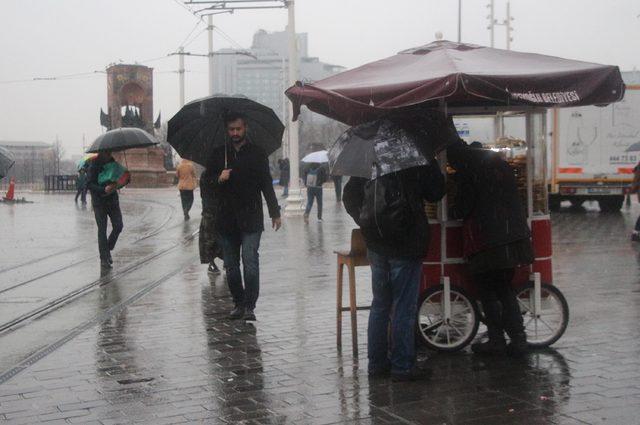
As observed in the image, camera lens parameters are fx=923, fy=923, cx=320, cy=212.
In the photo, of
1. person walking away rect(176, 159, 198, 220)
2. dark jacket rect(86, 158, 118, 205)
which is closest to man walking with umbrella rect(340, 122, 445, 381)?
dark jacket rect(86, 158, 118, 205)

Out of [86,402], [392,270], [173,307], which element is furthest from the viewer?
[173,307]

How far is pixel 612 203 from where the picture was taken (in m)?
26.3

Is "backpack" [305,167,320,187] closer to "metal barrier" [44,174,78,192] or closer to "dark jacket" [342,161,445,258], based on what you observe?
"dark jacket" [342,161,445,258]

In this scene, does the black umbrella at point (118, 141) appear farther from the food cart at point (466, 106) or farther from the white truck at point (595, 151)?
the white truck at point (595, 151)

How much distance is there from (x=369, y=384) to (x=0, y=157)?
15.3 ft

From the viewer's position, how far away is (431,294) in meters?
7.00

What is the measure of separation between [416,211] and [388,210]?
223 mm

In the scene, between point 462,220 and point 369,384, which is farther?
point 462,220

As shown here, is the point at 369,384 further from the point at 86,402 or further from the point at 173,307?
the point at 173,307

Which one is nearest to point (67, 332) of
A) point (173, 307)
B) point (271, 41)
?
point (173, 307)

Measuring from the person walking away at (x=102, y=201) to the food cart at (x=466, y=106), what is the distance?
583 centimetres

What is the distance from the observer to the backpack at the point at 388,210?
20.0 feet

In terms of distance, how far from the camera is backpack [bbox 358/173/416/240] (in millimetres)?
6090

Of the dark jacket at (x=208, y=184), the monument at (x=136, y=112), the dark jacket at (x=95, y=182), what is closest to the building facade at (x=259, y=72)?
the monument at (x=136, y=112)
